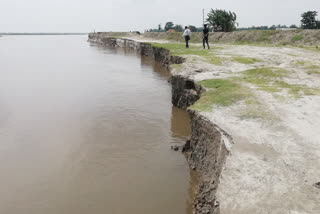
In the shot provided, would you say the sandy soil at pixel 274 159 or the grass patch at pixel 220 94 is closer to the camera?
the sandy soil at pixel 274 159

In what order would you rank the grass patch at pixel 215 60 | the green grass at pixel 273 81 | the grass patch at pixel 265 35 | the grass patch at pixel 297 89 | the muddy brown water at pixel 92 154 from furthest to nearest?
1. the grass patch at pixel 265 35
2. the grass patch at pixel 215 60
3. the green grass at pixel 273 81
4. the grass patch at pixel 297 89
5. the muddy brown water at pixel 92 154

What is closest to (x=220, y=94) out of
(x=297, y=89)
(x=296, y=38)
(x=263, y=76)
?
(x=297, y=89)

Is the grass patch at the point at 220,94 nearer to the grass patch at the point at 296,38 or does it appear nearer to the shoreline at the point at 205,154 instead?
the shoreline at the point at 205,154

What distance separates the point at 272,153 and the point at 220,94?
3.75 m

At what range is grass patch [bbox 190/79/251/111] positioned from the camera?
8.18 m

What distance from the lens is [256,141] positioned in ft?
19.5

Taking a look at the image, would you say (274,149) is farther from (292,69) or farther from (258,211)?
(292,69)

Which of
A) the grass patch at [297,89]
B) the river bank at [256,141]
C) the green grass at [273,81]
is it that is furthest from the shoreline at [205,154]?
the grass patch at [297,89]

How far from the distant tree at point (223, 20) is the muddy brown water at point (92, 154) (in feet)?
114

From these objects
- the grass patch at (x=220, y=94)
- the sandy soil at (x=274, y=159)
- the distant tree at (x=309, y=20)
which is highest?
the distant tree at (x=309, y=20)

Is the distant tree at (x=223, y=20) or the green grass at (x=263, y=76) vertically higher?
the distant tree at (x=223, y=20)

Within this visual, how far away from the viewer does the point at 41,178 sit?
300 inches

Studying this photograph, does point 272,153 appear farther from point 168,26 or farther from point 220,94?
point 168,26

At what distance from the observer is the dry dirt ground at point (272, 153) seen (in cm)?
427
